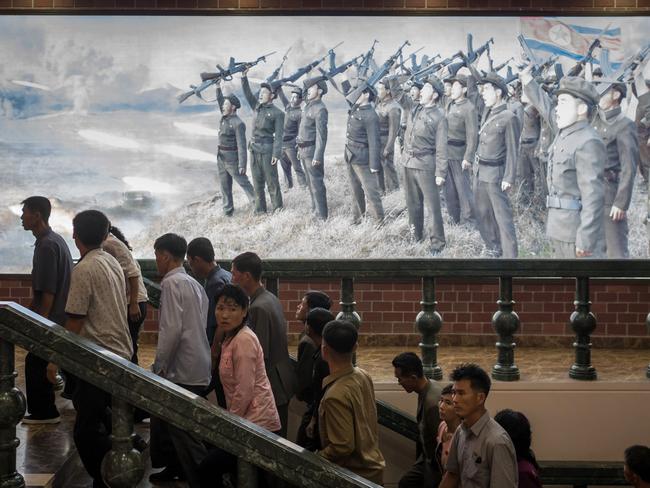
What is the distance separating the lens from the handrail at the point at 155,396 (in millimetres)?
2869

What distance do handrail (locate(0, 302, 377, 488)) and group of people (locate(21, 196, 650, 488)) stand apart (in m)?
0.85

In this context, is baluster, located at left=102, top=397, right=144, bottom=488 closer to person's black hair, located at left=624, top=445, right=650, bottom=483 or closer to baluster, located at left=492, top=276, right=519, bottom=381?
person's black hair, located at left=624, top=445, right=650, bottom=483

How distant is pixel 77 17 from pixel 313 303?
5.08m

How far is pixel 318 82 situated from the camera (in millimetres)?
9258

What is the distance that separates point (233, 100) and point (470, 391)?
18.7 ft

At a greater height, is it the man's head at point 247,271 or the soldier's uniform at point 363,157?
the soldier's uniform at point 363,157

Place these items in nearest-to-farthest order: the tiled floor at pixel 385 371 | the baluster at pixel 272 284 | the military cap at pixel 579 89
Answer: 1. the tiled floor at pixel 385 371
2. the baluster at pixel 272 284
3. the military cap at pixel 579 89

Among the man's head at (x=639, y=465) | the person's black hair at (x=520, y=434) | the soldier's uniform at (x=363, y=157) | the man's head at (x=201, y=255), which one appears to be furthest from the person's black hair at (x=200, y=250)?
the soldier's uniform at (x=363, y=157)

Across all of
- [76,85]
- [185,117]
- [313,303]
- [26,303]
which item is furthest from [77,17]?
[313,303]

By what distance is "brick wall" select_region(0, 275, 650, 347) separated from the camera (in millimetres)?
9211

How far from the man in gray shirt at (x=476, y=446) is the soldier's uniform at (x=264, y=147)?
5.31m

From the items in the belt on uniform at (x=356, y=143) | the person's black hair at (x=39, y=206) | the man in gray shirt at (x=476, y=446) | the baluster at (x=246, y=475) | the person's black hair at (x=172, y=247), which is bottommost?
the man in gray shirt at (x=476, y=446)

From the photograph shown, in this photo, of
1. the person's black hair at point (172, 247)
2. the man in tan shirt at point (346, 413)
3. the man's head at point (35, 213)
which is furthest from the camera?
the man's head at point (35, 213)

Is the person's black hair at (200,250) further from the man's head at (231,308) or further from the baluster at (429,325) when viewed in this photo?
the baluster at (429,325)
